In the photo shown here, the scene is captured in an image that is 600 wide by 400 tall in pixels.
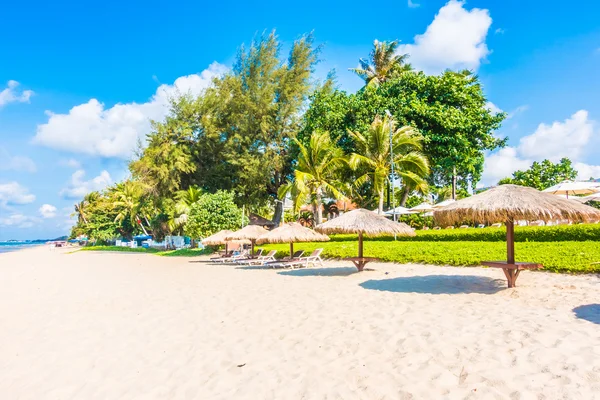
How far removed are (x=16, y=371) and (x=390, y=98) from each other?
24220mm

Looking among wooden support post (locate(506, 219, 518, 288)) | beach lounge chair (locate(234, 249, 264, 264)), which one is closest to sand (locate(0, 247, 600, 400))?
wooden support post (locate(506, 219, 518, 288))

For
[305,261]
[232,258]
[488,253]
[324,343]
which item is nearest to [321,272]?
[305,261]

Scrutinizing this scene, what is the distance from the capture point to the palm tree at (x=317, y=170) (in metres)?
25.4

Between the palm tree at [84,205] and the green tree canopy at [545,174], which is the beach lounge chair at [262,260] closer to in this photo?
the green tree canopy at [545,174]

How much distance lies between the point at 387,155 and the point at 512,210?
1688cm

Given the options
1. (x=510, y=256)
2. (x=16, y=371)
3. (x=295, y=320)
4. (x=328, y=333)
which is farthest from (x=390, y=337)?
(x=16, y=371)

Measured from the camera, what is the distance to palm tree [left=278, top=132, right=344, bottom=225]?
25420mm

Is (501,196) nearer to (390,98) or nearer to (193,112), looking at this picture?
(390,98)

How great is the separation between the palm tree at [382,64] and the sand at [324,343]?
92.3 feet

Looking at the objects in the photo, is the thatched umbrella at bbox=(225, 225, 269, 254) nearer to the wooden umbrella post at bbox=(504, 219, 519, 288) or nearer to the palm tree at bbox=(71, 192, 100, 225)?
the wooden umbrella post at bbox=(504, 219, 519, 288)

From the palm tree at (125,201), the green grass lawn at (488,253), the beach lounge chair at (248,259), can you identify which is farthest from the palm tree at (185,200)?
the green grass lawn at (488,253)

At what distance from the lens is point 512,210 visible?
26.6 ft

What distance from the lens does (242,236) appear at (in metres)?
19.9

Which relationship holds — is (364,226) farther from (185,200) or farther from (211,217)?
(185,200)
